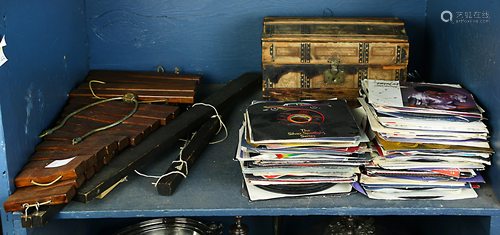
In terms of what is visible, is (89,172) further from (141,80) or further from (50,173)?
(141,80)

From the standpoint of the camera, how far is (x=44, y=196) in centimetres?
131

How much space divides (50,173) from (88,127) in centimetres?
41

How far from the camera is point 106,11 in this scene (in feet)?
7.84

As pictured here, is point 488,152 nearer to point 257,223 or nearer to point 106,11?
point 257,223

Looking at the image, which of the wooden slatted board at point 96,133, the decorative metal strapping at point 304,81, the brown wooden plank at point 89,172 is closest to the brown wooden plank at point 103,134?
the wooden slatted board at point 96,133

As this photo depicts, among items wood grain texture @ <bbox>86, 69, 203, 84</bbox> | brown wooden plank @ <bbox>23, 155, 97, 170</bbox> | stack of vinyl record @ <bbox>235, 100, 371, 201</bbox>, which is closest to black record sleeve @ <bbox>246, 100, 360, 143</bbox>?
stack of vinyl record @ <bbox>235, 100, 371, 201</bbox>

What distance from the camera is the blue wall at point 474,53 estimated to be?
145 cm

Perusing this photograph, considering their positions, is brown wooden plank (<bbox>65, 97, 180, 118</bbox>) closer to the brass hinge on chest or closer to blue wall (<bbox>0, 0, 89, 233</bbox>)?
blue wall (<bbox>0, 0, 89, 233</bbox>)

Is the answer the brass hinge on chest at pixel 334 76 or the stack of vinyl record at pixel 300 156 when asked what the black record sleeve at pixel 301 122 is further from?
the brass hinge on chest at pixel 334 76

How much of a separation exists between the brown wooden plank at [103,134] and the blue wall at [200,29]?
0.86 m

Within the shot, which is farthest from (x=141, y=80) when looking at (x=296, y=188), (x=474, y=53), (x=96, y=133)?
(x=474, y=53)

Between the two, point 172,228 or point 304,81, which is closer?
point 304,81

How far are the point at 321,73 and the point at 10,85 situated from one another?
4.23ft

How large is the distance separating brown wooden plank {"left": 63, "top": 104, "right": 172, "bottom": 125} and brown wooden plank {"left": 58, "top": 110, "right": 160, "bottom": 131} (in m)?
0.02
